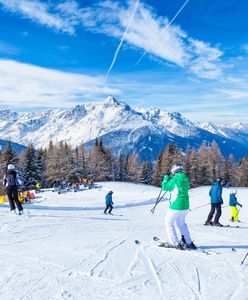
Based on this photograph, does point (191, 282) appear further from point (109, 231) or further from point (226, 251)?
point (109, 231)

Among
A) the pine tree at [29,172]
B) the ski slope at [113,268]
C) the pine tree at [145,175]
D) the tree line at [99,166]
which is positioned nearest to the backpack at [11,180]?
the ski slope at [113,268]

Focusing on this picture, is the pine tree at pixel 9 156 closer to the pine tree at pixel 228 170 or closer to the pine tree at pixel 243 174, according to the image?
the pine tree at pixel 228 170

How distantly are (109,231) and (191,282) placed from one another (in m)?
5.76

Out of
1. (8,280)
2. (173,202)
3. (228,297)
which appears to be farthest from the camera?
(173,202)

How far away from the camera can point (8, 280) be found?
19.2ft

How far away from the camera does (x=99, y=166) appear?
264 feet

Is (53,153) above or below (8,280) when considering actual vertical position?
above

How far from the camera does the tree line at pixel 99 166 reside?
6712cm

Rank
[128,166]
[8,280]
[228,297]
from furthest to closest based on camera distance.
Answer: [128,166], [8,280], [228,297]

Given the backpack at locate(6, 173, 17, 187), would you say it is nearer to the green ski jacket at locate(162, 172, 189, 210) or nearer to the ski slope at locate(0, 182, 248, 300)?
the ski slope at locate(0, 182, 248, 300)

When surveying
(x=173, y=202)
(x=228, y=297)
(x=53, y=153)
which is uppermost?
(x=53, y=153)

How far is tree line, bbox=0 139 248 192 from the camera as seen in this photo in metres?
67.1

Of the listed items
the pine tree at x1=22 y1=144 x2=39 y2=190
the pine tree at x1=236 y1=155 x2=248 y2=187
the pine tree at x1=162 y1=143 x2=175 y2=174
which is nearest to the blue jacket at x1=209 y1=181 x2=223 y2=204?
the pine tree at x1=22 y1=144 x2=39 y2=190

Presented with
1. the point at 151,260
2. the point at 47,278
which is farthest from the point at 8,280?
the point at 151,260
